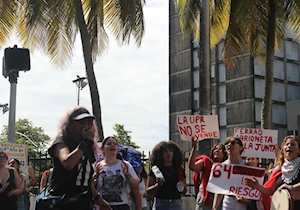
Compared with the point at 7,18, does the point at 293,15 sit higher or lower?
higher

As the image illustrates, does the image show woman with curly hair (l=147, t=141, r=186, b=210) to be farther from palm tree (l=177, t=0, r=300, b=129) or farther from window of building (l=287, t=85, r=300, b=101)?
window of building (l=287, t=85, r=300, b=101)

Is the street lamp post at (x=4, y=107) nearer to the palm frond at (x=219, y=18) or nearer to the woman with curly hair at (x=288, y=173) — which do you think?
the palm frond at (x=219, y=18)

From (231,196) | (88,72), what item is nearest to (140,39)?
(88,72)

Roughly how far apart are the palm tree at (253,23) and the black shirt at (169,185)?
783 centimetres

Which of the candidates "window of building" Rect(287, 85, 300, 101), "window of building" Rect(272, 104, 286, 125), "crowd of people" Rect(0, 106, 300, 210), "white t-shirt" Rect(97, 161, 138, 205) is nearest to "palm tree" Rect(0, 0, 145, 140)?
"crowd of people" Rect(0, 106, 300, 210)

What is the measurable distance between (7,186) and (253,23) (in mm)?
9445

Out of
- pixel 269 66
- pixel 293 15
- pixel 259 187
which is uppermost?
pixel 293 15

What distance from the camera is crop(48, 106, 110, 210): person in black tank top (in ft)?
14.1

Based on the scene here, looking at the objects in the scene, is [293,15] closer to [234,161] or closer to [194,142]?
[194,142]

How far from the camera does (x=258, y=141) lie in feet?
32.9

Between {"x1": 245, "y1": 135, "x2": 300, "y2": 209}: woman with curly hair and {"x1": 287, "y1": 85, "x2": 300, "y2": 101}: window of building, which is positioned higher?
{"x1": 287, "y1": 85, "x2": 300, "y2": 101}: window of building

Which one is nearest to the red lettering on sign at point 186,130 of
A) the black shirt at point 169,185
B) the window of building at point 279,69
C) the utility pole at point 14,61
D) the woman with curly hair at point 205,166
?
the woman with curly hair at point 205,166

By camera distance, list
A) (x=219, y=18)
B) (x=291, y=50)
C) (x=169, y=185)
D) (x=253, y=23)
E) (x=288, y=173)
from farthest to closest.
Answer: (x=291, y=50)
(x=219, y=18)
(x=253, y=23)
(x=169, y=185)
(x=288, y=173)

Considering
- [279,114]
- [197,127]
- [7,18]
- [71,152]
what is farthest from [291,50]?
[71,152]
